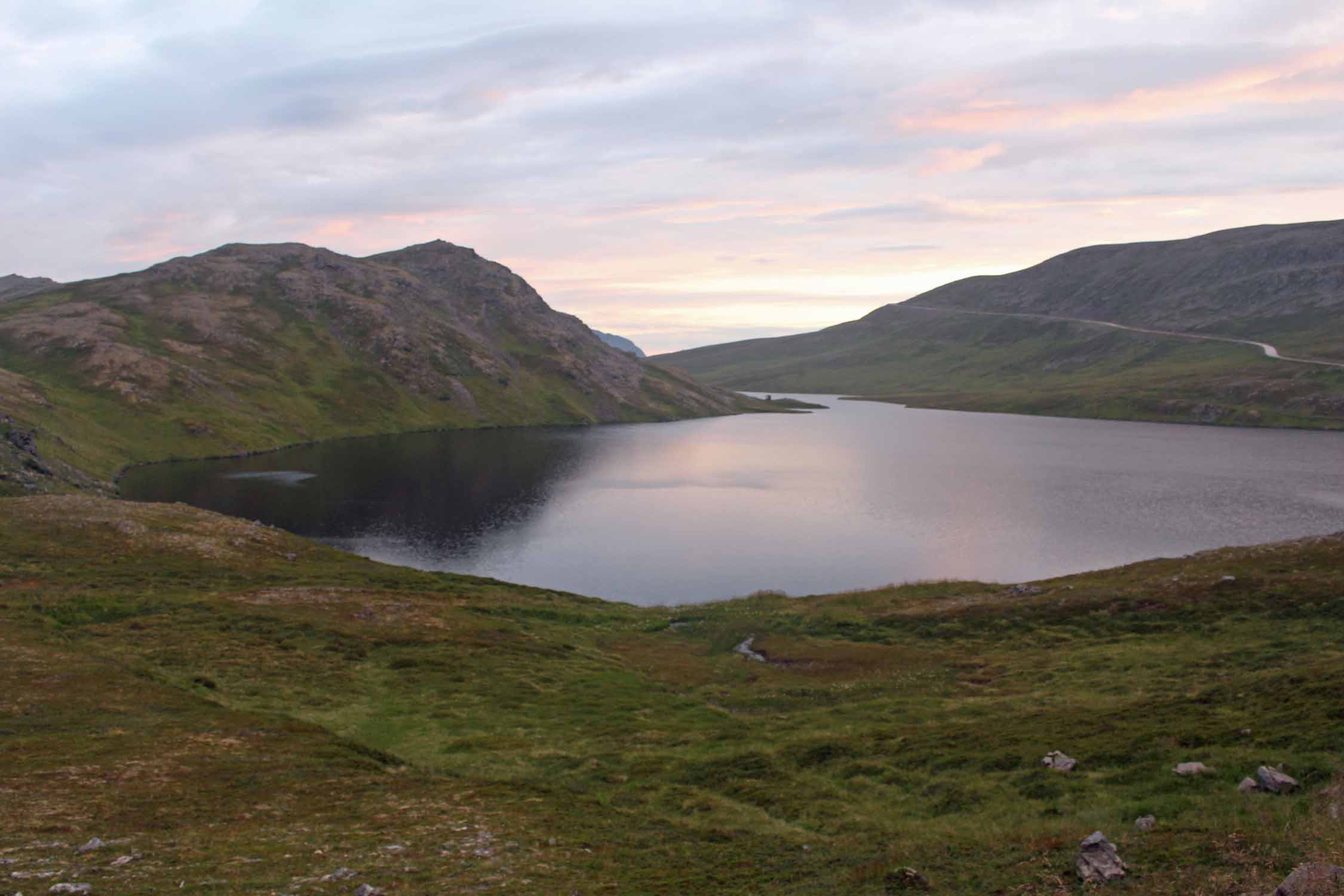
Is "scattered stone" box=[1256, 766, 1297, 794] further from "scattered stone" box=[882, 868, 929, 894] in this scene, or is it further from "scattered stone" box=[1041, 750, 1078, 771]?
"scattered stone" box=[882, 868, 929, 894]

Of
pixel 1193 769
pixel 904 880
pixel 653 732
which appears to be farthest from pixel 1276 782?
pixel 653 732

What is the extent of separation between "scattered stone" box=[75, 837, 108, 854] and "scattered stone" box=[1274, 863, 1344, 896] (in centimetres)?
2995

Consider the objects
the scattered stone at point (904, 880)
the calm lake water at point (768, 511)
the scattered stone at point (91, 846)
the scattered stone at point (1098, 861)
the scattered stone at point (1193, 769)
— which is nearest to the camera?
the scattered stone at point (1098, 861)

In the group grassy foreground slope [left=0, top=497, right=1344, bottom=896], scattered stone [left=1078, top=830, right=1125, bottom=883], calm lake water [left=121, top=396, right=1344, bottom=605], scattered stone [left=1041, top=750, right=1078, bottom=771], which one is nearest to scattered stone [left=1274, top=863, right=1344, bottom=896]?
grassy foreground slope [left=0, top=497, right=1344, bottom=896]

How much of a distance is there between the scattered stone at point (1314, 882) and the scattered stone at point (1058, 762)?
1327 centimetres

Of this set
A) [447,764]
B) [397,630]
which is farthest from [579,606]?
[447,764]

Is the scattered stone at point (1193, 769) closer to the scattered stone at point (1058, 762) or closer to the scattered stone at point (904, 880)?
the scattered stone at point (1058, 762)

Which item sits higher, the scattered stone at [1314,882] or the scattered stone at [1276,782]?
the scattered stone at [1314,882]

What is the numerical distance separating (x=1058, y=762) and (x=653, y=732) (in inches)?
779

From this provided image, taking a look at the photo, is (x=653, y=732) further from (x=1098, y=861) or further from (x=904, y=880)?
(x=1098, y=861)

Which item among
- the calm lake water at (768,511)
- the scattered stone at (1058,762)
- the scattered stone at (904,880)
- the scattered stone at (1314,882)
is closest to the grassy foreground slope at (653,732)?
the scattered stone at (904,880)

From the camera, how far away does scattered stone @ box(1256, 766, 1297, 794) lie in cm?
2253

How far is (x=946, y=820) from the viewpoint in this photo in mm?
26875

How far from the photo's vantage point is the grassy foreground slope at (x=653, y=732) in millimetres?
22406
